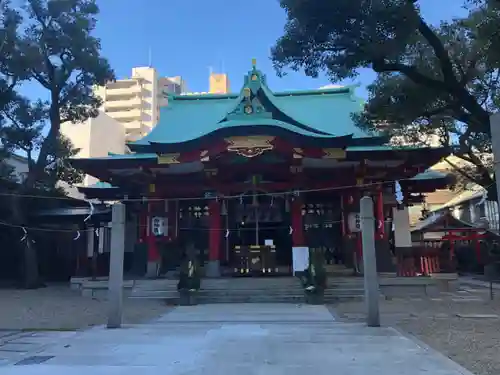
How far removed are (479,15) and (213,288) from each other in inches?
453

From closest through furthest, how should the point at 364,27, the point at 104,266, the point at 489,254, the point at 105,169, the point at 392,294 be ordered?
the point at 364,27 → the point at 392,294 → the point at 105,169 → the point at 104,266 → the point at 489,254

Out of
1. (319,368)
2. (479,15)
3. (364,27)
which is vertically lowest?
(319,368)

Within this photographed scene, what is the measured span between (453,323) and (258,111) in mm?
10665

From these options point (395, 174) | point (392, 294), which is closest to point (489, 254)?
point (395, 174)

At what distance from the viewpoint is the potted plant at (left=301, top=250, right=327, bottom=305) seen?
14.8 metres

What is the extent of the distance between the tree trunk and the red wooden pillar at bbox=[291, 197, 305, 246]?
11.4 meters

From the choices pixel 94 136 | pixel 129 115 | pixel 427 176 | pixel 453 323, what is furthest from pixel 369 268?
pixel 129 115

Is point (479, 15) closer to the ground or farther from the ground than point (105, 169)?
farther from the ground

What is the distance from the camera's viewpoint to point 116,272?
35.9 ft

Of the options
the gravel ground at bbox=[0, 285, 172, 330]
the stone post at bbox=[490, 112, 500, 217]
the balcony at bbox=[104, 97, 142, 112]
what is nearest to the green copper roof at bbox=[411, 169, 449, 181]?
the gravel ground at bbox=[0, 285, 172, 330]

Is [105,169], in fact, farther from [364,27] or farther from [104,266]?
[364,27]

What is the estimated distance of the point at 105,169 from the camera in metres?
19.0

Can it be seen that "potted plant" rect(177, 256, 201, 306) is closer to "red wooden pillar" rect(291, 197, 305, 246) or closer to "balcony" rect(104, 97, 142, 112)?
"red wooden pillar" rect(291, 197, 305, 246)

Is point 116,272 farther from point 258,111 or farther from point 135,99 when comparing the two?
point 135,99
